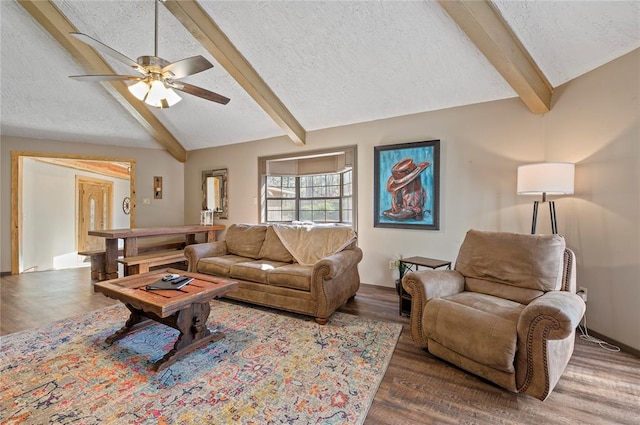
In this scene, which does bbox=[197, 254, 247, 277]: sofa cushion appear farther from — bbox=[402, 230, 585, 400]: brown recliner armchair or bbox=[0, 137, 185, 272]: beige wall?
bbox=[0, 137, 185, 272]: beige wall

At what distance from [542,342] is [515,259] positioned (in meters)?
0.84

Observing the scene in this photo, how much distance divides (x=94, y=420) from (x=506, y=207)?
3905 millimetres

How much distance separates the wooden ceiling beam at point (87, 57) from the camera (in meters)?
3.04

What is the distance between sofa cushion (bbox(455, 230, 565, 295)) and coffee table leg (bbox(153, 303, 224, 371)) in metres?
2.30

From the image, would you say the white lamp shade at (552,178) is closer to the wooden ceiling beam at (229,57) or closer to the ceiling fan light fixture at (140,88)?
the wooden ceiling beam at (229,57)

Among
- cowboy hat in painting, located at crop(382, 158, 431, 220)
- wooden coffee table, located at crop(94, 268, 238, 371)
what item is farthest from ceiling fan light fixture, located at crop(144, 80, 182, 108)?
cowboy hat in painting, located at crop(382, 158, 431, 220)

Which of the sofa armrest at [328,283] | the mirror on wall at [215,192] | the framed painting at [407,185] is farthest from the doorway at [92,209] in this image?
the framed painting at [407,185]

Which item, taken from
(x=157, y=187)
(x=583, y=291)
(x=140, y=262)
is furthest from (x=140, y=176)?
(x=583, y=291)

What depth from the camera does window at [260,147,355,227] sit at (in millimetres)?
4660

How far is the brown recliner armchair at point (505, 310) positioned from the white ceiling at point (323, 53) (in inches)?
68.0

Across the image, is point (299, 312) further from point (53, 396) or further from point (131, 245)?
point (131, 245)

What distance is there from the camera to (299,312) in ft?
9.33

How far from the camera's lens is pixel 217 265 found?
11.1 feet

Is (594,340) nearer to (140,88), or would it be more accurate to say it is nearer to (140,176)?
(140,88)
